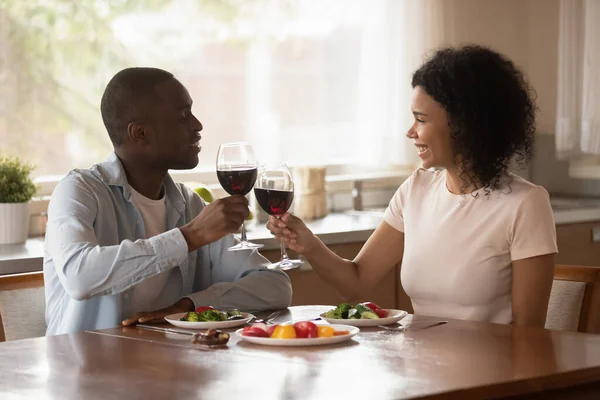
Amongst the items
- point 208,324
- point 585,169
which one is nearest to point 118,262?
point 208,324

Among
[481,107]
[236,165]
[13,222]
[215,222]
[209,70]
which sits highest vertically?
[209,70]

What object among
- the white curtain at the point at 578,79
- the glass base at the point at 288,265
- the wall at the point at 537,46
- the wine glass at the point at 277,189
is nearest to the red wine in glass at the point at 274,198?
the wine glass at the point at 277,189

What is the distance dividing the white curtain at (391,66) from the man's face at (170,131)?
183cm

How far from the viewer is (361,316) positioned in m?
2.14

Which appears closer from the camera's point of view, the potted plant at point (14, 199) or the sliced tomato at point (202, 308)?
the sliced tomato at point (202, 308)

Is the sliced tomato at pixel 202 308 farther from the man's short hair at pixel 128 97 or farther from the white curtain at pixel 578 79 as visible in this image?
the white curtain at pixel 578 79

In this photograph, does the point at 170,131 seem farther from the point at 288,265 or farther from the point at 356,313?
the point at 356,313

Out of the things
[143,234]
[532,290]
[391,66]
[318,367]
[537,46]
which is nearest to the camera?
[318,367]

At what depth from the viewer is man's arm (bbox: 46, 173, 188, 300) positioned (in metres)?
2.19

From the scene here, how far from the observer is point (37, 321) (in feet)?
Answer: 8.11

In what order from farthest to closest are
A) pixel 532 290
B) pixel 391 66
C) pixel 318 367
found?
1. pixel 391 66
2. pixel 532 290
3. pixel 318 367

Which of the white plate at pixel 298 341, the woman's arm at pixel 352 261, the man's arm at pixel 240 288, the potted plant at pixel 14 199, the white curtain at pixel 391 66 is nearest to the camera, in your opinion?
the white plate at pixel 298 341

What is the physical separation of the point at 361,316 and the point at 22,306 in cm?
83

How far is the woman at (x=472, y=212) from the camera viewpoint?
242 centimetres
